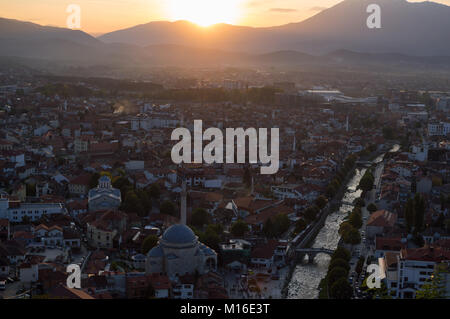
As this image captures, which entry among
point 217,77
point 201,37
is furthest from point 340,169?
point 201,37

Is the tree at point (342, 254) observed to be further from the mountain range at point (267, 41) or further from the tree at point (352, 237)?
the mountain range at point (267, 41)

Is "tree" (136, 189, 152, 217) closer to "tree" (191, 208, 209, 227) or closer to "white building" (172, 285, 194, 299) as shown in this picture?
"tree" (191, 208, 209, 227)

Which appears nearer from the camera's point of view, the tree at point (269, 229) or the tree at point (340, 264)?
the tree at point (340, 264)

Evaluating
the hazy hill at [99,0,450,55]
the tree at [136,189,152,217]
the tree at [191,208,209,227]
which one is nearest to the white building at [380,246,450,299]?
the tree at [191,208,209,227]

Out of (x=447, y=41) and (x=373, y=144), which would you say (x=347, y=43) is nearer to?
(x=447, y=41)

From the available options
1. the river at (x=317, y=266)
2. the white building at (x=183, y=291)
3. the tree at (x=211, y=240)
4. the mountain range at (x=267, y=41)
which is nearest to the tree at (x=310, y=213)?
the river at (x=317, y=266)

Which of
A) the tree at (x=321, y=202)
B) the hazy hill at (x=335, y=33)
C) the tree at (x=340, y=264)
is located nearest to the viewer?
the tree at (x=340, y=264)
